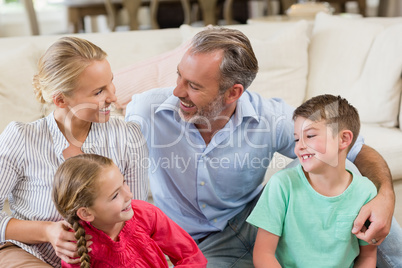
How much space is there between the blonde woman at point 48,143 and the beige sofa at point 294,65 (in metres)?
0.89

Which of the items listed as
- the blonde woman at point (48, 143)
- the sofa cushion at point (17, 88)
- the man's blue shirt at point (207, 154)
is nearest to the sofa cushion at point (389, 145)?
the man's blue shirt at point (207, 154)

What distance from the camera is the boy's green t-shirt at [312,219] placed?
1.40 metres

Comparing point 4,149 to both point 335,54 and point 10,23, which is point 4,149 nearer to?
point 335,54

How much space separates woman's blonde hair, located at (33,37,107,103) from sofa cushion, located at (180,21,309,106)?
3.85ft

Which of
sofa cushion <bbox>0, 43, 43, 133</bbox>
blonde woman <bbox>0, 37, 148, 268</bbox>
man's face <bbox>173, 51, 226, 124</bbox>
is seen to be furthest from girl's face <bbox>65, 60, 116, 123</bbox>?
sofa cushion <bbox>0, 43, 43, 133</bbox>

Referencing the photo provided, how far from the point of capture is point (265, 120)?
1641mm

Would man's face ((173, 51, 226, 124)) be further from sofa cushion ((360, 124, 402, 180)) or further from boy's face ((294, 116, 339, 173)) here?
sofa cushion ((360, 124, 402, 180))

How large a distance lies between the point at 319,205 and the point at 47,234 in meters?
0.76

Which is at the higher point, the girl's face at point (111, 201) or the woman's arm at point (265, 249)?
the girl's face at point (111, 201)

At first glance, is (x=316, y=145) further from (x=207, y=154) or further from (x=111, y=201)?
(x=111, y=201)

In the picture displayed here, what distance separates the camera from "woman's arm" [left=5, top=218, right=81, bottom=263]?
3.87 ft

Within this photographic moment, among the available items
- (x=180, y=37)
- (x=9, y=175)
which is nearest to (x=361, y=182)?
(x=9, y=175)

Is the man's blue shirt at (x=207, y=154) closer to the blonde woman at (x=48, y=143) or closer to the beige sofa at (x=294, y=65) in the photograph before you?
the blonde woman at (x=48, y=143)

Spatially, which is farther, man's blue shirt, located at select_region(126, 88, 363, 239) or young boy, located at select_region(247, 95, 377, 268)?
man's blue shirt, located at select_region(126, 88, 363, 239)
